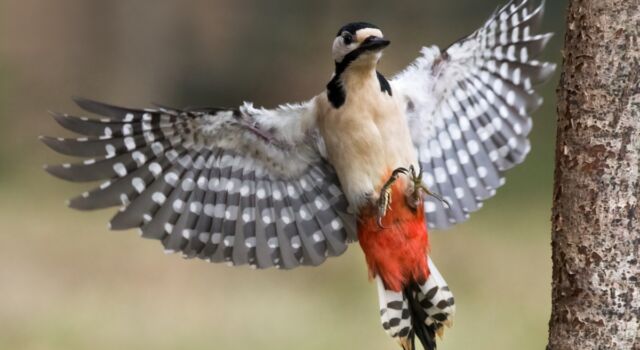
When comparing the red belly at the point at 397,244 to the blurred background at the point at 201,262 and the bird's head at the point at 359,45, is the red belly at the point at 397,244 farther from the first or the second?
the blurred background at the point at 201,262

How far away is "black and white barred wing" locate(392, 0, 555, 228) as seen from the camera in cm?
492

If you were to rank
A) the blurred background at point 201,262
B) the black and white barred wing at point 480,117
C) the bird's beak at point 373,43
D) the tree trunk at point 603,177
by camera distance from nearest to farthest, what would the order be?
the tree trunk at point 603,177
the bird's beak at point 373,43
the black and white barred wing at point 480,117
the blurred background at point 201,262

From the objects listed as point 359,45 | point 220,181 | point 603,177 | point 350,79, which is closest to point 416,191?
point 350,79

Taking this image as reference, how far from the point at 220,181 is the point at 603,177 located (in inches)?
65.9

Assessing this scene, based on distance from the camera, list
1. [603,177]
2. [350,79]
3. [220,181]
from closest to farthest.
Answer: [603,177], [350,79], [220,181]

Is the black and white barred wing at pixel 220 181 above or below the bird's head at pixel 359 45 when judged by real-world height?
below

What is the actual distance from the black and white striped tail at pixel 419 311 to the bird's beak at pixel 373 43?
90 centimetres

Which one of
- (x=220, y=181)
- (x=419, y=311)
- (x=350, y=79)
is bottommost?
(x=419, y=311)

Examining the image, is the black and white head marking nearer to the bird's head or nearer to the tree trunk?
the bird's head

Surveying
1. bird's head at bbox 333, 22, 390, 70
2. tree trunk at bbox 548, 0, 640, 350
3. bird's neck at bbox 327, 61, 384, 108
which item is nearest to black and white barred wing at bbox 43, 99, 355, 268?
bird's neck at bbox 327, 61, 384, 108

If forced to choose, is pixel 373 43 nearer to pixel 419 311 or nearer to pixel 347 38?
pixel 347 38

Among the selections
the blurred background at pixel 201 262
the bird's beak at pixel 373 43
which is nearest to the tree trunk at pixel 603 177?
the bird's beak at pixel 373 43

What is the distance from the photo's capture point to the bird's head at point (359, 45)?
4340 millimetres

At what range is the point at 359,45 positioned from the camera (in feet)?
14.3
